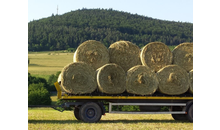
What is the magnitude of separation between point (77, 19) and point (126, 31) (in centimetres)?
3989

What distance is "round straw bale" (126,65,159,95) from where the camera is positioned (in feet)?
52.2

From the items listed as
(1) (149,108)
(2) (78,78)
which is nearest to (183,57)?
(1) (149,108)

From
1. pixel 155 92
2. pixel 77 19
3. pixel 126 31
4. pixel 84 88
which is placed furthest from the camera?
pixel 77 19

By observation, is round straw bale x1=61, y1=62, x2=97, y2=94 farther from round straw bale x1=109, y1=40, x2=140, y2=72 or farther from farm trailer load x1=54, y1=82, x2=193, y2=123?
round straw bale x1=109, y1=40, x2=140, y2=72

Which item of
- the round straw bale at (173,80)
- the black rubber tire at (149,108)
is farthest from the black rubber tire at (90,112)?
the round straw bale at (173,80)

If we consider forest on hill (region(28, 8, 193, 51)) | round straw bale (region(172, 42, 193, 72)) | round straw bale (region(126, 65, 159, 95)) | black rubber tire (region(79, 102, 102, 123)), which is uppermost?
forest on hill (region(28, 8, 193, 51))

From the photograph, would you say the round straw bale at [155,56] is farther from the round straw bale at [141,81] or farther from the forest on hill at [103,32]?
the forest on hill at [103,32]

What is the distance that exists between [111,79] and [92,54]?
1703 millimetres

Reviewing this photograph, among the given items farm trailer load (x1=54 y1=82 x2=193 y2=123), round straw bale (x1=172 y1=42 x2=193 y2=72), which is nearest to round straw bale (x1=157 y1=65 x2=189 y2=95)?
farm trailer load (x1=54 y1=82 x2=193 y2=123)

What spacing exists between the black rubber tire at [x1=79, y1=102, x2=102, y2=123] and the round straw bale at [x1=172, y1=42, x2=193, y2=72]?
4602 mm

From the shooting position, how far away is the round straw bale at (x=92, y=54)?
16.5 meters
